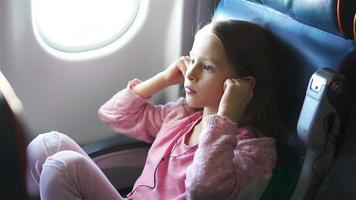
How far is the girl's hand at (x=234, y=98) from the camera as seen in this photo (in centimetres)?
127

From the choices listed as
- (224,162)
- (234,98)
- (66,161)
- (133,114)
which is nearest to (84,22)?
(133,114)

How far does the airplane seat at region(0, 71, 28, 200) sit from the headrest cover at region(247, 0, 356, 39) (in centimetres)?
68

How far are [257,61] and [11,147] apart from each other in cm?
73

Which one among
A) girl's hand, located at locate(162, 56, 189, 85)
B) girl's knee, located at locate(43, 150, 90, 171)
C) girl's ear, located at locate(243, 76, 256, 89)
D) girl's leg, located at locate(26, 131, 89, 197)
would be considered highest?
girl's ear, located at locate(243, 76, 256, 89)

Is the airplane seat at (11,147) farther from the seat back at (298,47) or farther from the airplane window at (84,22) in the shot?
the airplane window at (84,22)

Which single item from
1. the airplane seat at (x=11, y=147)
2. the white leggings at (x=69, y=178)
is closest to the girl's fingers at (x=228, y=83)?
the white leggings at (x=69, y=178)

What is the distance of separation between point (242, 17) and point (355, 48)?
1.49 ft

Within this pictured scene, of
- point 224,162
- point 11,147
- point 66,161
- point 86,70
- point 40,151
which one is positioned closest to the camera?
point 11,147

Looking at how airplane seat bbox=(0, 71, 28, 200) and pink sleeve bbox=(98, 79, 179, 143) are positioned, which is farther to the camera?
pink sleeve bbox=(98, 79, 179, 143)

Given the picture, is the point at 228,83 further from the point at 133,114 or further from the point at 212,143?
the point at 133,114

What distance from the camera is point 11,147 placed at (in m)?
0.85


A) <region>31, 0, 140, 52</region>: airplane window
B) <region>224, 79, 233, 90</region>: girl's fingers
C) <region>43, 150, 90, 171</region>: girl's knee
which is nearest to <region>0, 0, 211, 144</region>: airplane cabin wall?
<region>31, 0, 140, 52</region>: airplane window

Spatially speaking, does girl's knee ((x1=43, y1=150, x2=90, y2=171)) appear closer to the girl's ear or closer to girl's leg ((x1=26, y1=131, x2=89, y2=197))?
girl's leg ((x1=26, y1=131, x2=89, y2=197))

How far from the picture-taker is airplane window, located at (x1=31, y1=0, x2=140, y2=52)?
5.56ft
